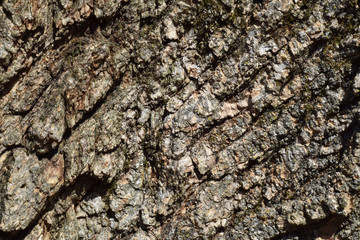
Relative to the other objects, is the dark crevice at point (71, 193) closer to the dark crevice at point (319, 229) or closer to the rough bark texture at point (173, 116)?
the rough bark texture at point (173, 116)

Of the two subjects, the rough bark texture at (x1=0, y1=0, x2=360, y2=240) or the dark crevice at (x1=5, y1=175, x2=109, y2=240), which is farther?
the dark crevice at (x1=5, y1=175, x2=109, y2=240)

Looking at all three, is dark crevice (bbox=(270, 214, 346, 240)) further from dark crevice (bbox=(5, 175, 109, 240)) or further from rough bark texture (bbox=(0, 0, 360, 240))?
dark crevice (bbox=(5, 175, 109, 240))

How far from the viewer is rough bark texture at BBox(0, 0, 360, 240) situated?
185 inches

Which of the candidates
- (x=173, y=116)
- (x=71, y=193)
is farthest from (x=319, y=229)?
(x=71, y=193)

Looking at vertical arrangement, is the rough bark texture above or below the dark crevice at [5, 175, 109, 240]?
above

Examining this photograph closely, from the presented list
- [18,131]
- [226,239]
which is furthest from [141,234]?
[18,131]

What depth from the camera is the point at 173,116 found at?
505 centimetres

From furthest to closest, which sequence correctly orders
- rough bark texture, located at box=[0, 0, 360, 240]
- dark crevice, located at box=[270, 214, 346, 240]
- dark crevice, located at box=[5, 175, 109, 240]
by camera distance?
dark crevice, located at box=[5, 175, 109, 240]
rough bark texture, located at box=[0, 0, 360, 240]
dark crevice, located at box=[270, 214, 346, 240]

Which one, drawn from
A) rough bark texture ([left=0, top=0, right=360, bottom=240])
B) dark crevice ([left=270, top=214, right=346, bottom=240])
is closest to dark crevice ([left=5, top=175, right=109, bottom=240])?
rough bark texture ([left=0, top=0, right=360, bottom=240])

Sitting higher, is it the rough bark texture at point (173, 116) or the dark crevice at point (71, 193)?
the rough bark texture at point (173, 116)

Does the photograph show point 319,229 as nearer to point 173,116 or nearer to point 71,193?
point 173,116

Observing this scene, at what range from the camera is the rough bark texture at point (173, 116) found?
15.4 feet

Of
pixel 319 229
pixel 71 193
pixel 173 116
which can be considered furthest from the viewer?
pixel 71 193

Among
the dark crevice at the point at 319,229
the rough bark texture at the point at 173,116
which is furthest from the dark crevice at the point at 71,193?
the dark crevice at the point at 319,229
